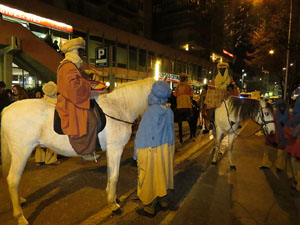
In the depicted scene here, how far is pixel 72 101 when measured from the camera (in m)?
2.82

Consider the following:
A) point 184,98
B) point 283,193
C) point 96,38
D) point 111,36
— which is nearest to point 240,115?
point 283,193

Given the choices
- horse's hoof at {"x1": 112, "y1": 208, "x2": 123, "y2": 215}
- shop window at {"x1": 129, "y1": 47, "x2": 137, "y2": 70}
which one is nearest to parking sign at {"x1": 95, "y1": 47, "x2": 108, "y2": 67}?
horse's hoof at {"x1": 112, "y1": 208, "x2": 123, "y2": 215}

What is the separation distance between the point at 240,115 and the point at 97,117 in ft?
12.2

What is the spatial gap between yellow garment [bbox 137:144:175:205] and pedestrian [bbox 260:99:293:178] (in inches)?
132

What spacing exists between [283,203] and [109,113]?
3492 millimetres

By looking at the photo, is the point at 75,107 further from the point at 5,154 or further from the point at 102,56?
the point at 102,56

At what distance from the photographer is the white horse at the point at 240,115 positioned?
487cm

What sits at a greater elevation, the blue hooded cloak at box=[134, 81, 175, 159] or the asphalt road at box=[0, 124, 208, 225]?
the blue hooded cloak at box=[134, 81, 175, 159]

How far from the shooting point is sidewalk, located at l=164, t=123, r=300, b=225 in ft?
10.4

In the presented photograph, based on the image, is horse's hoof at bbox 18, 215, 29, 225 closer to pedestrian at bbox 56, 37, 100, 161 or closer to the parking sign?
pedestrian at bbox 56, 37, 100, 161

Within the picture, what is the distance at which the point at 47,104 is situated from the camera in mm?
3078

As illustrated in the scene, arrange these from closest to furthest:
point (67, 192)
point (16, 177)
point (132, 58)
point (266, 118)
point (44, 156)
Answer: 1. point (16, 177)
2. point (67, 192)
3. point (266, 118)
4. point (44, 156)
5. point (132, 58)

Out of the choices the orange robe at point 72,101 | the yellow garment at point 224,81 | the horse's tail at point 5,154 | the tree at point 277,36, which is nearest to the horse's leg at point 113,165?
the orange robe at point 72,101

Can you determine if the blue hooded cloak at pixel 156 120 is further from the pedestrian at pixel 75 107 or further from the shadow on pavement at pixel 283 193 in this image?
the shadow on pavement at pixel 283 193
